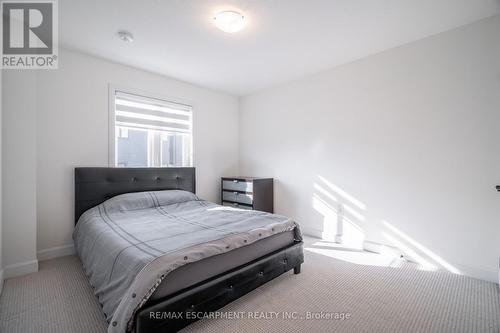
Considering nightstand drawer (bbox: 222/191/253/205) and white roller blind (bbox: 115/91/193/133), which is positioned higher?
white roller blind (bbox: 115/91/193/133)

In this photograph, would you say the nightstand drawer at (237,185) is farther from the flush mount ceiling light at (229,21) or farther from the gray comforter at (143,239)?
the flush mount ceiling light at (229,21)

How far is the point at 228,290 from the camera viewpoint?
1.68 m

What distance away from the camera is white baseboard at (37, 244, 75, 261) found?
2623 mm

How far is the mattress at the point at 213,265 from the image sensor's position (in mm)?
1410

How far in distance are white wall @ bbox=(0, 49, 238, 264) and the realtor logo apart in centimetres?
17

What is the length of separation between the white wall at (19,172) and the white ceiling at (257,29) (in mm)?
764

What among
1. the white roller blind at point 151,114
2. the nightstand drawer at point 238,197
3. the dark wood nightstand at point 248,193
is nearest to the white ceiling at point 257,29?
the white roller blind at point 151,114

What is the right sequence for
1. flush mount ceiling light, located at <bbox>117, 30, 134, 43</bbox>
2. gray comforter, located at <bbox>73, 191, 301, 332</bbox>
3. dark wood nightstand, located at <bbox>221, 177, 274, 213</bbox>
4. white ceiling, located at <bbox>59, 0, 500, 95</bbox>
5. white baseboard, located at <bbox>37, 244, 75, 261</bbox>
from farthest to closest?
dark wood nightstand, located at <bbox>221, 177, 274, 213</bbox>
white baseboard, located at <bbox>37, 244, 75, 261</bbox>
flush mount ceiling light, located at <bbox>117, 30, 134, 43</bbox>
white ceiling, located at <bbox>59, 0, 500, 95</bbox>
gray comforter, located at <bbox>73, 191, 301, 332</bbox>

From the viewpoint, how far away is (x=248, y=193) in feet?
12.5

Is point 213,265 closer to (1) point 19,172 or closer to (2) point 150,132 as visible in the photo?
(1) point 19,172

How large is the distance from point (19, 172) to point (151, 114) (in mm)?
1719

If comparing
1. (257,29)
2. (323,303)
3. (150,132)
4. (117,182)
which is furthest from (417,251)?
(150,132)

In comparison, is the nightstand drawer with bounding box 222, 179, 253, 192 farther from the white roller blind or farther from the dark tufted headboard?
the white roller blind

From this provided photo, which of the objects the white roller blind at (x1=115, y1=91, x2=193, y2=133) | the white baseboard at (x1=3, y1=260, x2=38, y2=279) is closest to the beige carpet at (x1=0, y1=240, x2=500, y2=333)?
the white baseboard at (x1=3, y1=260, x2=38, y2=279)
